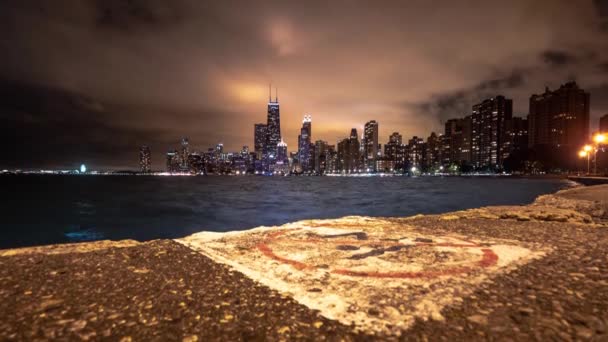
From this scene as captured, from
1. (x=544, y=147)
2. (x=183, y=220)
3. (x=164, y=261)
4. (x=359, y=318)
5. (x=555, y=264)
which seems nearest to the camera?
(x=359, y=318)

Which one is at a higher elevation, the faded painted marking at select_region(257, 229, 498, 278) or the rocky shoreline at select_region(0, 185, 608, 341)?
the rocky shoreline at select_region(0, 185, 608, 341)

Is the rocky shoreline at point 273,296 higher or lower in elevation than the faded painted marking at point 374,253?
higher

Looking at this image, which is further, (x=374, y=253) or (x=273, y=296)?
(x=374, y=253)

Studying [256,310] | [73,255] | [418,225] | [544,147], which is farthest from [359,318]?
[544,147]

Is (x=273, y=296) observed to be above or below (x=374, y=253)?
above

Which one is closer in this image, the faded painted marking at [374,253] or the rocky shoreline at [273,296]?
the rocky shoreline at [273,296]

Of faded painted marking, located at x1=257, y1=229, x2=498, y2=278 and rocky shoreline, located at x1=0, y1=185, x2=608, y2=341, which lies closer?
rocky shoreline, located at x1=0, y1=185, x2=608, y2=341

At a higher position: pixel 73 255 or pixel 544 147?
pixel 544 147

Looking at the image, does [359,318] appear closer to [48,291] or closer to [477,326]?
[477,326]
